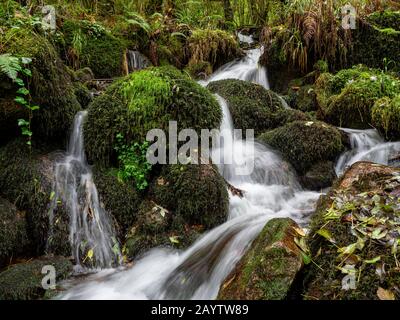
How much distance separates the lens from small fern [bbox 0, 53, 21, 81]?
375cm

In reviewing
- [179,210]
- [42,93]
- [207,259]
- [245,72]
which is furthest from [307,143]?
[245,72]

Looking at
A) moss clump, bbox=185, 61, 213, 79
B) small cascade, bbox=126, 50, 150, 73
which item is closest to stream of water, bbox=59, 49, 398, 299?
moss clump, bbox=185, 61, 213, 79

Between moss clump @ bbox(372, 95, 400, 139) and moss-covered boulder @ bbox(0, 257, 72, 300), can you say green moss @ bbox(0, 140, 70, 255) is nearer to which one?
moss-covered boulder @ bbox(0, 257, 72, 300)

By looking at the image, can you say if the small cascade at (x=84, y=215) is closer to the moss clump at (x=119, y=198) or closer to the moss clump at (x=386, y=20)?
the moss clump at (x=119, y=198)

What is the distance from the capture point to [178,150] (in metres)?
4.57

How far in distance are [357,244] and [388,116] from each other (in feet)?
13.1

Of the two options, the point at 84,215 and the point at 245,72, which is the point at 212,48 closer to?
the point at 245,72

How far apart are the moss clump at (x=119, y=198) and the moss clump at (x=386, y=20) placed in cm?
720

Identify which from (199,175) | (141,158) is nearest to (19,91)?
(141,158)

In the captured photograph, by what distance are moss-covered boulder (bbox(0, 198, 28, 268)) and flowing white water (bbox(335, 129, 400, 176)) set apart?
434cm

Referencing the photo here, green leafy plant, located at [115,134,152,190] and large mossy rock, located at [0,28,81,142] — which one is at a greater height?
large mossy rock, located at [0,28,81,142]

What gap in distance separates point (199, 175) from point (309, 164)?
2008mm

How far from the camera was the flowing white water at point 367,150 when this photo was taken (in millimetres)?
5434

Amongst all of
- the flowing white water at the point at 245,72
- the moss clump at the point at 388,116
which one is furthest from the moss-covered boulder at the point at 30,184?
the moss clump at the point at 388,116
